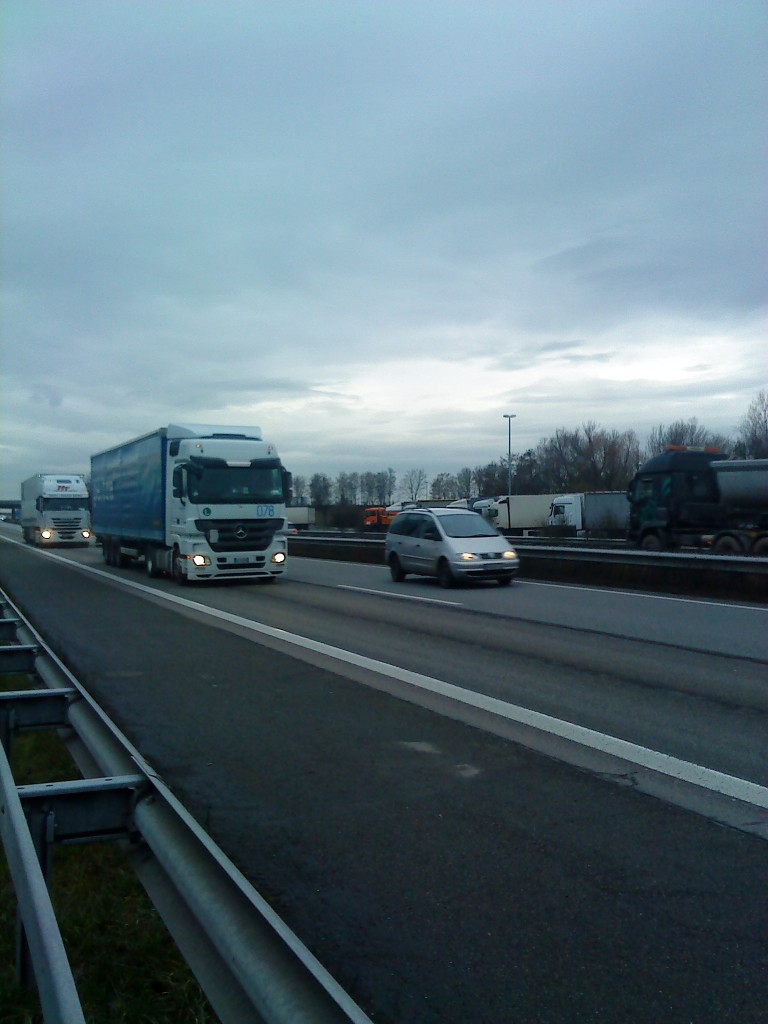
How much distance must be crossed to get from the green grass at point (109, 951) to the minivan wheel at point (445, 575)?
616 inches

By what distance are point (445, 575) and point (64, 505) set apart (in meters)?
34.7

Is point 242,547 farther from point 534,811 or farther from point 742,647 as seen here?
point 534,811

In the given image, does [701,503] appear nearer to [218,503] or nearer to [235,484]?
[235,484]

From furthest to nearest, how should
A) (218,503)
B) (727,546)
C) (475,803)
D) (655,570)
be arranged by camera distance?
1. (727,546)
2. (218,503)
3. (655,570)
4. (475,803)

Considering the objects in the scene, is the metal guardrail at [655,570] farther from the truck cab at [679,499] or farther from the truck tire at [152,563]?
the truck tire at [152,563]

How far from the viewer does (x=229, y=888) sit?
326cm

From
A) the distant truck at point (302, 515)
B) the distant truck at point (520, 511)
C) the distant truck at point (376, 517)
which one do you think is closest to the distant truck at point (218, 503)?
the distant truck at point (520, 511)

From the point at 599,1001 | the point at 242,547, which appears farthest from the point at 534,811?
the point at 242,547

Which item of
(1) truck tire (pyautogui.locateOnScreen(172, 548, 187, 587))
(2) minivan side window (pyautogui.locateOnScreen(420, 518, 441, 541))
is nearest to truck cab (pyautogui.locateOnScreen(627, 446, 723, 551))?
(2) minivan side window (pyautogui.locateOnScreen(420, 518, 441, 541))

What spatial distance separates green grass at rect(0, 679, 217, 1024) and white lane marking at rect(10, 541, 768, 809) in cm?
359

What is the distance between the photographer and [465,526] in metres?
21.7

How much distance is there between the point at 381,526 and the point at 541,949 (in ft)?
202

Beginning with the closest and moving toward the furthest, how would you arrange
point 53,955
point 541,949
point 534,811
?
1. point 53,955
2. point 541,949
3. point 534,811

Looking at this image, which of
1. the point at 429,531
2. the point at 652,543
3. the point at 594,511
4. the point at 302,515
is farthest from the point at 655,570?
the point at 302,515
